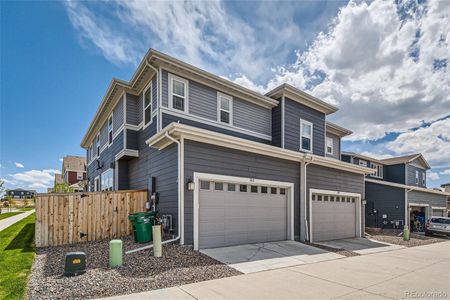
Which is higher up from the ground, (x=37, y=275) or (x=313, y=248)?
(x=37, y=275)

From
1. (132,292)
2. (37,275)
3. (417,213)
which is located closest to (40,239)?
(37,275)

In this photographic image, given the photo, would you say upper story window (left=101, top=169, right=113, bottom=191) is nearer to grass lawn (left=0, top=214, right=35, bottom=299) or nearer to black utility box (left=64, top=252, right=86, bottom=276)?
grass lawn (left=0, top=214, right=35, bottom=299)

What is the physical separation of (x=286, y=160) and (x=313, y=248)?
11.2ft

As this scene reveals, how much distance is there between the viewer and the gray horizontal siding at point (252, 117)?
1277 centimetres

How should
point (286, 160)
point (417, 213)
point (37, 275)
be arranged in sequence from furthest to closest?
point (417, 213) → point (286, 160) → point (37, 275)

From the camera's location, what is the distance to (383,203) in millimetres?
21203

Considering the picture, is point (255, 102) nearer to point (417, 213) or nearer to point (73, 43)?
point (73, 43)

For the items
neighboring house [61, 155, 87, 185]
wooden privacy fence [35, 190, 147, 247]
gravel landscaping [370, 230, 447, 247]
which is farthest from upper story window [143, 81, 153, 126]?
neighboring house [61, 155, 87, 185]

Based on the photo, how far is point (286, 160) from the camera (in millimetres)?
11023

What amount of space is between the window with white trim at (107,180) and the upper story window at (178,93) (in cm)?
633

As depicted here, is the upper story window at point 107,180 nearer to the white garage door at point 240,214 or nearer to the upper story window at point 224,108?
the upper story window at point 224,108

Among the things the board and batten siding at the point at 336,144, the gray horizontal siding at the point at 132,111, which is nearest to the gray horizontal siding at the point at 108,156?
the gray horizontal siding at the point at 132,111

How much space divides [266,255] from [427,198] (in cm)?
2274

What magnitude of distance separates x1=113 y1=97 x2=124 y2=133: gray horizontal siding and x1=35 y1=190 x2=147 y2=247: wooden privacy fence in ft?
14.2
